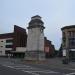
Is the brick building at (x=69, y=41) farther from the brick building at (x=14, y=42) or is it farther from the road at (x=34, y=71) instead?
the road at (x=34, y=71)

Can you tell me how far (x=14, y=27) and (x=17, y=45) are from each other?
8.73 meters

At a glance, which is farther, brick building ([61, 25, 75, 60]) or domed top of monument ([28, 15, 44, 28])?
brick building ([61, 25, 75, 60])

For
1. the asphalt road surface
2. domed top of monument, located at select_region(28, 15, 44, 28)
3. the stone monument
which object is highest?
domed top of monument, located at select_region(28, 15, 44, 28)

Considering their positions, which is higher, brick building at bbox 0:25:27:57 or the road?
brick building at bbox 0:25:27:57

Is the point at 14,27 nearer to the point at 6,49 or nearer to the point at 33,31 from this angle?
the point at 6,49

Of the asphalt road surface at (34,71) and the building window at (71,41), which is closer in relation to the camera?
the asphalt road surface at (34,71)

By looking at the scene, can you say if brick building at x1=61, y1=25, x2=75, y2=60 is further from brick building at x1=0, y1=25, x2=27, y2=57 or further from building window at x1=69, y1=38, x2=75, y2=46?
brick building at x1=0, y1=25, x2=27, y2=57

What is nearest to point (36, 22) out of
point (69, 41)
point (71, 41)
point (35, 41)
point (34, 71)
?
point (35, 41)

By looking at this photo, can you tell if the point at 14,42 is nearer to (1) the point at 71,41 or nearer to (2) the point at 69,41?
(2) the point at 69,41

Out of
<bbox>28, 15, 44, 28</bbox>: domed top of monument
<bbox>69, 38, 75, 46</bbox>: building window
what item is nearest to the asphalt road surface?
<bbox>28, 15, 44, 28</bbox>: domed top of monument

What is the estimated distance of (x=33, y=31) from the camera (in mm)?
56906

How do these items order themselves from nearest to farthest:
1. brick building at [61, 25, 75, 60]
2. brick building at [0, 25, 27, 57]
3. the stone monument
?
the stone monument, brick building at [61, 25, 75, 60], brick building at [0, 25, 27, 57]

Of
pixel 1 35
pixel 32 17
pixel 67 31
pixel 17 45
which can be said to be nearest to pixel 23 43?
pixel 17 45

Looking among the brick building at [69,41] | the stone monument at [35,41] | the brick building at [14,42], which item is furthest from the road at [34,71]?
the brick building at [14,42]
